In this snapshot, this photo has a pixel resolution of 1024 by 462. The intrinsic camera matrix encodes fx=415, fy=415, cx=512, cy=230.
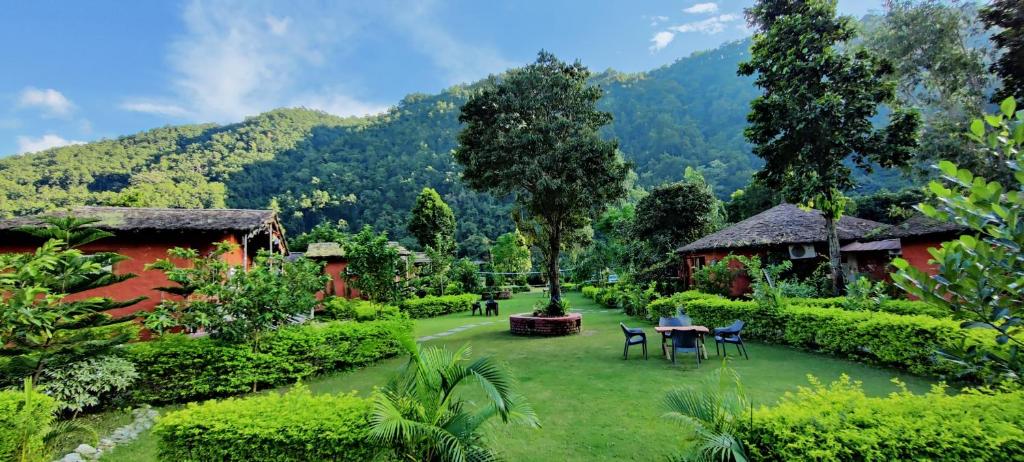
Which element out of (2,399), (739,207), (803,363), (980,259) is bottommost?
(803,363)

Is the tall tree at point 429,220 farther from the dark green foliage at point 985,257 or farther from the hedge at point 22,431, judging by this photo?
the dark green foliage at point 985,257

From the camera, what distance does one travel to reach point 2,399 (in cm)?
457

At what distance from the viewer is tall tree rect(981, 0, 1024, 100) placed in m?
10.8

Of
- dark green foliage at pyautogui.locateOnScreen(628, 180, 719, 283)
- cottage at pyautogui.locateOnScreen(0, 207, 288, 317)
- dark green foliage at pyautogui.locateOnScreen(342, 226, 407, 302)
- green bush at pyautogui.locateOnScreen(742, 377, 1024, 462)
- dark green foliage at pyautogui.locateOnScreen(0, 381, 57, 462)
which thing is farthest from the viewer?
dark green foliage at pyautogui.locateOnScreen(628, 180, 719, 283)

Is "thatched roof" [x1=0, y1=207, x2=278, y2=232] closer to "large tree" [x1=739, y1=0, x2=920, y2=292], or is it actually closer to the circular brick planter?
the circular brick planter

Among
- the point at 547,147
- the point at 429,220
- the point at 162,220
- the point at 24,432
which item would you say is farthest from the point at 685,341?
the point at 429,220

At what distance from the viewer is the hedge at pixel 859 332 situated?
6723mm

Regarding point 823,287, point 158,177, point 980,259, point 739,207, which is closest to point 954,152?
point 823,287

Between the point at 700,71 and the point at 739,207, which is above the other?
the point at 700,71

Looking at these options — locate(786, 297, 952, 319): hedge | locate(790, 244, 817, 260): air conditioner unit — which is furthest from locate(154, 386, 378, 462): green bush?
locate(790, 244, 817, 260): air conditioner unit

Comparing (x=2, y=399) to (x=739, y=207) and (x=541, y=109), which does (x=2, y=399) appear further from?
(x=739, y=207)

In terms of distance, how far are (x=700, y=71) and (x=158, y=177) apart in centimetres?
9546

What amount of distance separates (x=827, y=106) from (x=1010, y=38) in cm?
426

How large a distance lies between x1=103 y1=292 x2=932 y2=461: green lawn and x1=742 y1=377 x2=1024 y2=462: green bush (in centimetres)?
159
